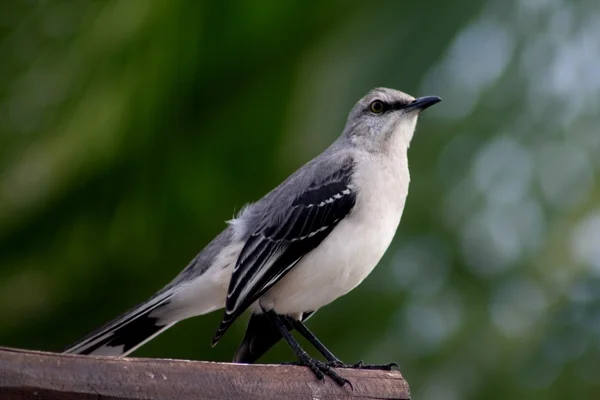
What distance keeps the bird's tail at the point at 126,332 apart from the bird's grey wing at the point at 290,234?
343 mm

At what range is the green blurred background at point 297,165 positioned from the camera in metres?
5.01

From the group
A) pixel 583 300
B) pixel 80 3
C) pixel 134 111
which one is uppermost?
pixel 80 3

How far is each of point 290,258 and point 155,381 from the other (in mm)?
Result: 1428

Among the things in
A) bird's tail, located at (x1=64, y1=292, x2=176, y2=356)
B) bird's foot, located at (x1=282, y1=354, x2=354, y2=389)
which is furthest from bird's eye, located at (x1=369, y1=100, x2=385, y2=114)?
bird's foot, located at (x1=282, y1=354, x2=354, y2=389)

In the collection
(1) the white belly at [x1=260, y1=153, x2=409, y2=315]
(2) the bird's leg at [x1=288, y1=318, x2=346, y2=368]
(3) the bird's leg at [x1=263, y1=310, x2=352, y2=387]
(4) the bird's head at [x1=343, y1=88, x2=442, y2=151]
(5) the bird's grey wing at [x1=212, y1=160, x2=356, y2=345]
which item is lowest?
(2) the bird's leg at [x1=288, y1=318, x2=346, y2=368]

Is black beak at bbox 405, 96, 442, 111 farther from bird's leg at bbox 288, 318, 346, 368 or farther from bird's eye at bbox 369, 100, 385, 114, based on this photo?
bird's leg at bbox 288, 318, 346, 368

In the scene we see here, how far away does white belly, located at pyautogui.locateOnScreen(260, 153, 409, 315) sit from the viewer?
435 cm

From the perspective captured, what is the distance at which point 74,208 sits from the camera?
496 centimetres

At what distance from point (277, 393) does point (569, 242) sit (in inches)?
141

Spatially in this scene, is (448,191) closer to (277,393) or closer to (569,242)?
(569,242)

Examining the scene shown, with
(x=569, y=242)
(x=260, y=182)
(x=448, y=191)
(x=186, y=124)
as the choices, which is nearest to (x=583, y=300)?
(x=569, y=242)

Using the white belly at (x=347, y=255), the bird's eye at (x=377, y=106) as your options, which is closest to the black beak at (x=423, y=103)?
the bird's eye at (x=377, y=106)

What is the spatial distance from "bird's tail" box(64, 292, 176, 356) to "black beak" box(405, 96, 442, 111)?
1.43 meters

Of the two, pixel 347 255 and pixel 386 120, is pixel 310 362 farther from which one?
pixel 386 120
